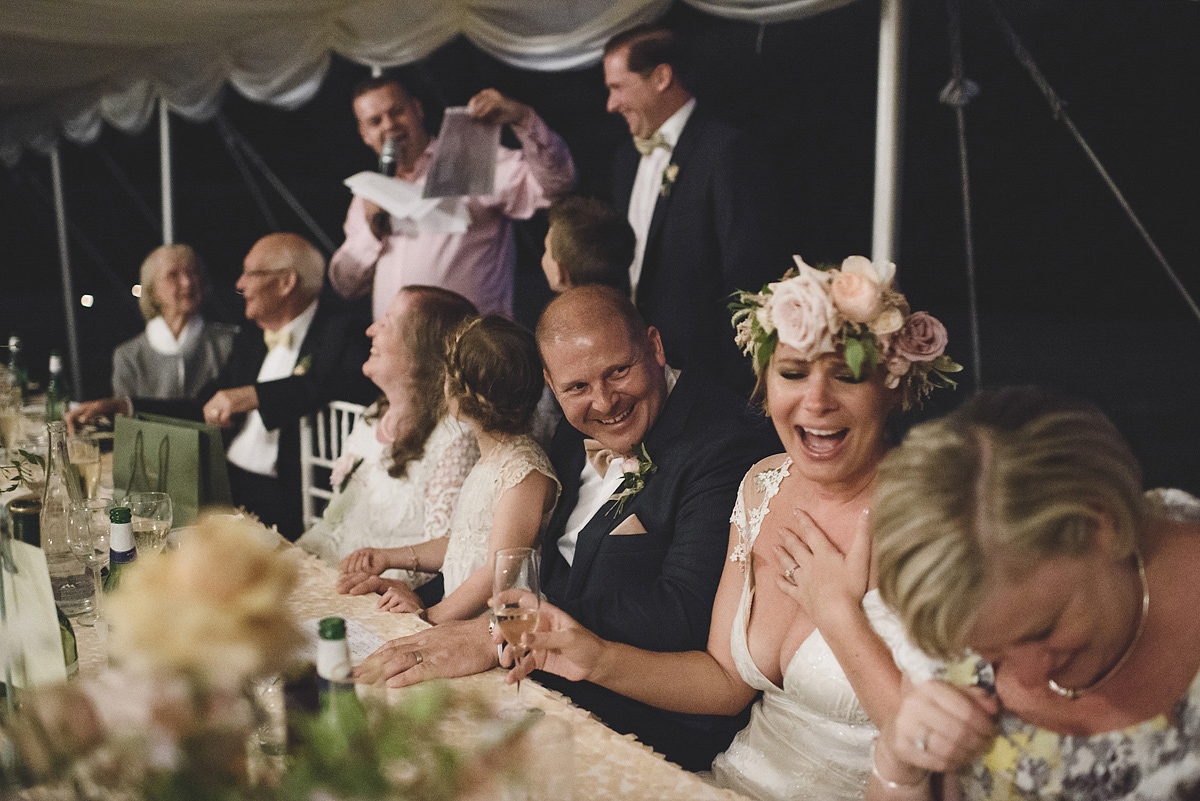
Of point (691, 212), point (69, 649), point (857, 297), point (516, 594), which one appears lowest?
point (69, 649)

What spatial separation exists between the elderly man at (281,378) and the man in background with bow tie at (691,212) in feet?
3.76

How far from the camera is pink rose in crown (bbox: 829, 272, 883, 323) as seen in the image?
4.83ft

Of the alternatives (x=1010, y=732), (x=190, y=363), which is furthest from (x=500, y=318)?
(x=190, y=363)

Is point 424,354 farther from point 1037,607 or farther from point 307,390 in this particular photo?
point 1037,607

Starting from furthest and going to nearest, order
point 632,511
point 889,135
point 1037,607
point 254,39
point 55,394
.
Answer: point 254,39
point 889,135
point 55,394
point 632,511
point 1037,607

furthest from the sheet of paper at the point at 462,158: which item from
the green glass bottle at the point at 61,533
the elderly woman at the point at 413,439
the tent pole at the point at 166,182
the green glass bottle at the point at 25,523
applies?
the tent pole at the point at 166,182

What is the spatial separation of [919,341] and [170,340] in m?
3.72

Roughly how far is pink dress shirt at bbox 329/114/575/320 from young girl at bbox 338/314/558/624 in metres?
1.79

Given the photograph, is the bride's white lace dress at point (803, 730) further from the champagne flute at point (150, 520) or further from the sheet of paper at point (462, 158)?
the sheet of paper at point (462, 158)

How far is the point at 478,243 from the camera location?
4121 millimetres

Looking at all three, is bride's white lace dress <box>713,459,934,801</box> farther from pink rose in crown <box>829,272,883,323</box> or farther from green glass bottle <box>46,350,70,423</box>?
green glass bottle <box>46,350,70,423</box>

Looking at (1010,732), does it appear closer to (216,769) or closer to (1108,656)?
(1108,656)

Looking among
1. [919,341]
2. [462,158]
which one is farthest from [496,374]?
[462,158]

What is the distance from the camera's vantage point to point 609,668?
1661 mm
